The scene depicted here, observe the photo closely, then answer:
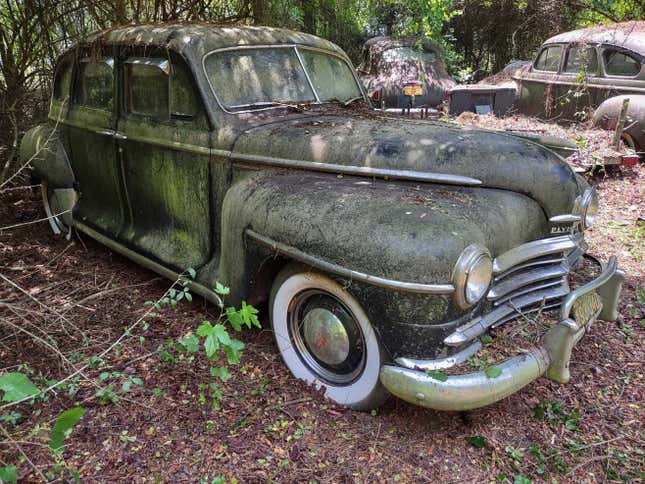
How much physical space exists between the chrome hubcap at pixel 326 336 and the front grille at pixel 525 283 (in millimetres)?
571

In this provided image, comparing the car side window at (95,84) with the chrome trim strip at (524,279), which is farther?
the car side window at (95,84)

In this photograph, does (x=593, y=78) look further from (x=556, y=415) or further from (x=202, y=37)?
(x=556, y=415)

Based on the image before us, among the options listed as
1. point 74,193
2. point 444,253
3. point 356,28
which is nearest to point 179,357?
point 444,253

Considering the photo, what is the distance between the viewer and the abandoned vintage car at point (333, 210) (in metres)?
2.24

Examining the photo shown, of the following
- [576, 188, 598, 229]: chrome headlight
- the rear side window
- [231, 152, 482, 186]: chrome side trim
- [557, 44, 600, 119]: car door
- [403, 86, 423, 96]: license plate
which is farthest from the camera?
[557, 44, 600, 119]: car door

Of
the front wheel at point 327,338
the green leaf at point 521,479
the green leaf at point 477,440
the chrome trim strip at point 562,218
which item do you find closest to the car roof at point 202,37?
the front wheel at point 327,338

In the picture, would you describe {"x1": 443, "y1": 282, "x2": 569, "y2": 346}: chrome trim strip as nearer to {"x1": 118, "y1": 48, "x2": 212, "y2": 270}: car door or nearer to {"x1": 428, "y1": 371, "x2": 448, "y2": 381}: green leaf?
{"x1": 428, "y1": 371, "x2": 448, "y2": 381}: green leaf

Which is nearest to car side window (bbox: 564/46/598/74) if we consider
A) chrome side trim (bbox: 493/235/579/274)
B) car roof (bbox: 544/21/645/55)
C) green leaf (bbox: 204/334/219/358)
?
car roof (bbox: 544/21/645/55)

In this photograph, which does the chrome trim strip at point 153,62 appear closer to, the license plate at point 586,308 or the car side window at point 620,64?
the license plate at point 586,308

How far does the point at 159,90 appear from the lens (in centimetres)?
355

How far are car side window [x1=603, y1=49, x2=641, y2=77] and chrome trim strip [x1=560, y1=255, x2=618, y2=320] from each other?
18.4 ft

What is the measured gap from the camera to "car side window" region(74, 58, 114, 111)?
398 cm

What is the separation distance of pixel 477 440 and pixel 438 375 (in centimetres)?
53

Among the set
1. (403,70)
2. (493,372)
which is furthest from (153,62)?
(403,70)
